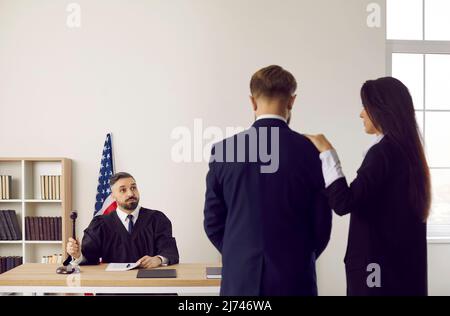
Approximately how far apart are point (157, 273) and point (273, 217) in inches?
50.9

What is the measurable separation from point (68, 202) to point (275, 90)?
346cm

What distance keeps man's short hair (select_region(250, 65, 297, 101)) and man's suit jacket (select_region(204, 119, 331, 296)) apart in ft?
0.31

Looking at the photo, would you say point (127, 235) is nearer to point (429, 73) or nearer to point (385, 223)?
point (385, 223)

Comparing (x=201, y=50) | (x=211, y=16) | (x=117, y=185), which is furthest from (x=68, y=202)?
(x=211, y=16)

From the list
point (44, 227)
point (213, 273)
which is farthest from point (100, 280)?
point (44, 227)

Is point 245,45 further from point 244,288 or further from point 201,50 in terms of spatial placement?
point 244,288

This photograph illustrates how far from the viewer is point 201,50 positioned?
4953 millimetres

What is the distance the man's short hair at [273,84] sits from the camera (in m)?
1.78

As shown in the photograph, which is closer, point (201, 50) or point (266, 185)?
point (266, 185)

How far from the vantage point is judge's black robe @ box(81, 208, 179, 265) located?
3.28 m

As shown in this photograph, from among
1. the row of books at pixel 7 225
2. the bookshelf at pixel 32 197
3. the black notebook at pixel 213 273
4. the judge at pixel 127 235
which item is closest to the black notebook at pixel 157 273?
the black notebook at pixel 213 273

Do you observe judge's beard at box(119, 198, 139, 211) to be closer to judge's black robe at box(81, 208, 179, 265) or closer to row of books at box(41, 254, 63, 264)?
judge's black robe at box(81, 208, 179, 265)

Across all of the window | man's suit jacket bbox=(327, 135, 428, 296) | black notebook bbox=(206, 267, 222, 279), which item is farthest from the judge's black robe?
the window

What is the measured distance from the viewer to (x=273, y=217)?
171 cm
